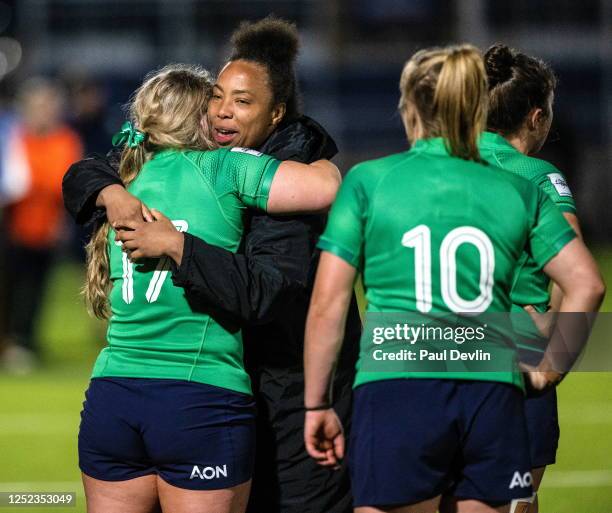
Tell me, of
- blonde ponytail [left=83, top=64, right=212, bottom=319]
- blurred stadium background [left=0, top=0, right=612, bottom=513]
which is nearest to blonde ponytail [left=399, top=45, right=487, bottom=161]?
blonde ponytail [left=83, top=64, right=212, bottom=319]

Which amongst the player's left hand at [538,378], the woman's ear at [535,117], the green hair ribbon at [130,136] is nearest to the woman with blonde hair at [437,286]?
the player's left hand at [538,378]

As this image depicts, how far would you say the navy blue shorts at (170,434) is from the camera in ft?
12.1

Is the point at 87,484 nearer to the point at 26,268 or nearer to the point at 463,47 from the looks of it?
the point at 463,47

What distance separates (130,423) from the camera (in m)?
3.71

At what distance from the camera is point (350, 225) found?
11.3 ft

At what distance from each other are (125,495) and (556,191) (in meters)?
1.71

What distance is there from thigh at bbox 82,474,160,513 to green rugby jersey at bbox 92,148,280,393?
0.33 meters

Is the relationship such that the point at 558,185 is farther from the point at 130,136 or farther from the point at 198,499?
the point at 198,499

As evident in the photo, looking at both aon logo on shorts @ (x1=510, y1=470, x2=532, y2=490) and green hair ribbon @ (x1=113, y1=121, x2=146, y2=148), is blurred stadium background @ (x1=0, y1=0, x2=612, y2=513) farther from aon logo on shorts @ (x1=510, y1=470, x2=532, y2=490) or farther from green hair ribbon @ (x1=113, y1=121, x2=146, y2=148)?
aon logo on shorts @ (x1=510, y1=470, x2=532, y2=490)

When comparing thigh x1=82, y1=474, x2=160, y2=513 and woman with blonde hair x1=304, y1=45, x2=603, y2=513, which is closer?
woman with blonde hair x1=304, y1=45, x2=603, y2=513

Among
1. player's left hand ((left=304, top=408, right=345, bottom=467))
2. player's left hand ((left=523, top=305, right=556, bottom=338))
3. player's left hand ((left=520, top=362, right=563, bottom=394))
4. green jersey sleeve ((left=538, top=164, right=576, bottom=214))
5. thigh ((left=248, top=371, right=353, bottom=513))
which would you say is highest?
green jersey sleeve ((left=538, top=164, right=576, bottom=214))

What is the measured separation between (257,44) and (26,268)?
8.46 metres

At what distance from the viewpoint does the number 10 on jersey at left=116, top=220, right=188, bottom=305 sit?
3779 millimetres

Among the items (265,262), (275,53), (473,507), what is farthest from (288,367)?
(275,53)
